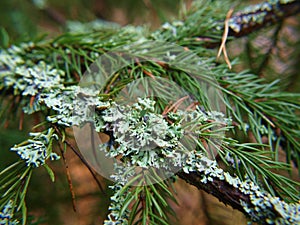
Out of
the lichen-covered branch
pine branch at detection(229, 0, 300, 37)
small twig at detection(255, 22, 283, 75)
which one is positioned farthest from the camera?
small twig at detection(255, 22, 283, 75)

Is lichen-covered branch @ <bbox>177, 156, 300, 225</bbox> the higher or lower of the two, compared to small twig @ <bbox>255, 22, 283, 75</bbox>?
lower

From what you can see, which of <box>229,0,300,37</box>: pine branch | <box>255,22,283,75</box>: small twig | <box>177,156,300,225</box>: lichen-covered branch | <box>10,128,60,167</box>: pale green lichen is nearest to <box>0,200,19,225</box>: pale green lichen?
<box>10,128,60,167</box>: pale green lichen

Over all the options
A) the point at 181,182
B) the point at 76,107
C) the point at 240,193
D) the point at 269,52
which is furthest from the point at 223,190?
the point at 269,52

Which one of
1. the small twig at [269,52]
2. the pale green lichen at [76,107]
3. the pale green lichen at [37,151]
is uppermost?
the small twig at [269,52]

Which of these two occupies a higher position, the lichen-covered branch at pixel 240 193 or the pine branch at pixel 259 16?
the pine branch at pixel 259 16

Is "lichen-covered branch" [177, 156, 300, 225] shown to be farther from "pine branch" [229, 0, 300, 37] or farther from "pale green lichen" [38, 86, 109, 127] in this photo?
"pine branch" [229, 0, 300, 37]

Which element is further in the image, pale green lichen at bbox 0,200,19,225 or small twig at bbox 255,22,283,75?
small twig at bbox 255,22,283,75

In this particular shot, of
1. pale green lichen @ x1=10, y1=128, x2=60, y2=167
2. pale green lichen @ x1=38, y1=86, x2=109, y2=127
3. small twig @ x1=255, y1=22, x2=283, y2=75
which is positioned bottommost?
pale green lichen @ x1=10, y1=128, x2=60, y2=167

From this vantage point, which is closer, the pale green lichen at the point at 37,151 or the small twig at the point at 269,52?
the pale green lichen at the point at 37,151

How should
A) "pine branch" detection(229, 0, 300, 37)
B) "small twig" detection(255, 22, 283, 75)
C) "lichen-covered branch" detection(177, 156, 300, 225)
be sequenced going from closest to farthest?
"lichen-covered branch" detection(177, 156, 300, 225) → "pine branch" detection(229, 0, 300, 37) → "small twig" detection(255, 22, 283, 75)

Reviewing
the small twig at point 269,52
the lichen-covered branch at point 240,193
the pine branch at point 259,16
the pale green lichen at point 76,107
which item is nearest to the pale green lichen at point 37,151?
the pale green lichen at point 76,107

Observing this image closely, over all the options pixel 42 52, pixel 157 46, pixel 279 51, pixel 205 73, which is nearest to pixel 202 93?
pixel 205 73

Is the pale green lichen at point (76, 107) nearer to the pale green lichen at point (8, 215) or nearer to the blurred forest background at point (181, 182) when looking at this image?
the pale green lichen at point (8, 215)
